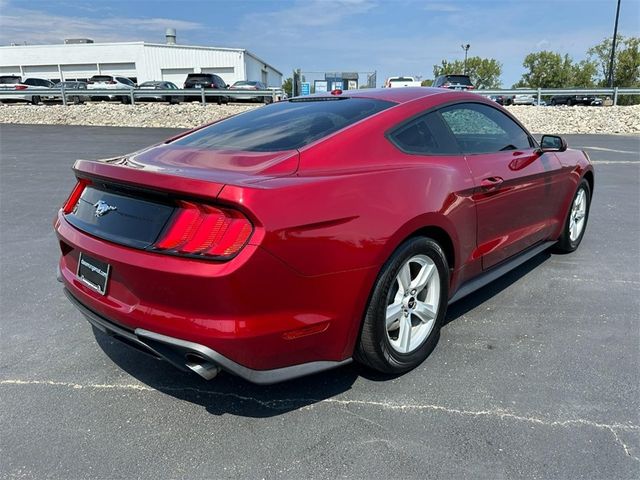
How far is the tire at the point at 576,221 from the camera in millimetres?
4691

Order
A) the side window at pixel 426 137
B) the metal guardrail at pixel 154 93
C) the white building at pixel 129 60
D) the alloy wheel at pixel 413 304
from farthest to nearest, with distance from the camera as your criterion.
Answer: the white building at pixel 129 60 → the metal guardrail at pixel 154 93 → the side window at pixel 426 137 → the alloy wheel at pixel 413 304

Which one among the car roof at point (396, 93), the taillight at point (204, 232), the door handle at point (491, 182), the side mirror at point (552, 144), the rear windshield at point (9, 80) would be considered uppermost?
the rear windshield at point (9, 80)

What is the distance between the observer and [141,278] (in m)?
2.16

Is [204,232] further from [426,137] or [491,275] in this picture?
[491,275]

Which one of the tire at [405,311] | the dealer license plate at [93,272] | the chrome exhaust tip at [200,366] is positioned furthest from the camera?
the tire at [405,311]

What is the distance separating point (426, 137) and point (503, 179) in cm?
73

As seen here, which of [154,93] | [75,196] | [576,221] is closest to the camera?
[75,196]

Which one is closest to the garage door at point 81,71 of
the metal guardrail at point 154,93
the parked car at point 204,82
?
the metal guardrail at point 154,93

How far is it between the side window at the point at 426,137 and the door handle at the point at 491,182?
0.26m

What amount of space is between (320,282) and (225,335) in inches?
18.8

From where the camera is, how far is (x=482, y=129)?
361cm

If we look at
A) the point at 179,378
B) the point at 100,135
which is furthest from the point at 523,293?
the point at 100,135

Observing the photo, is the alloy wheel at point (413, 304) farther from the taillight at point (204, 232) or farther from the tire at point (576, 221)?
the tire at point (576, 221)

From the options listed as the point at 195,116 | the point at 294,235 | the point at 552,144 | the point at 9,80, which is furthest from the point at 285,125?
the point at 9,80
